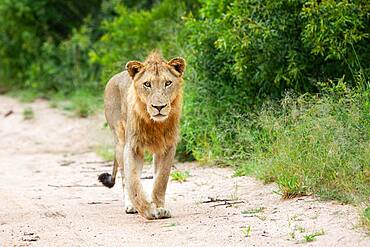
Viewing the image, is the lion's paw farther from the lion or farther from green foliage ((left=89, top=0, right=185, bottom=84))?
green foliage ((left=89, top=0, right=185, bottom=84))

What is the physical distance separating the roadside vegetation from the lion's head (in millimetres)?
1190

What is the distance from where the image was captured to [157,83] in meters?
7.49

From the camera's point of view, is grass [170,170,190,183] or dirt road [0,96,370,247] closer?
dirt road [0,96,370,247]

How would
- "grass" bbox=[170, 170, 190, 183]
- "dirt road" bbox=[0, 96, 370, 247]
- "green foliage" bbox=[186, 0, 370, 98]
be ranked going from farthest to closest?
"grass" bbox=[170, 170, 190, 183]
"green foliage" bbox=[186, 0, 370, 98]
"dirt road" bbox=[0, 96, 370, 247]

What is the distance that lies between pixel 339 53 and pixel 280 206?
233 cm

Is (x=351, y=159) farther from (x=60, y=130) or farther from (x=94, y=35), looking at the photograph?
(x=94, y=35)

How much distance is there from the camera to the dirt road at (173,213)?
628 cm

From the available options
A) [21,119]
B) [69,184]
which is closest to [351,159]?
[69,184]

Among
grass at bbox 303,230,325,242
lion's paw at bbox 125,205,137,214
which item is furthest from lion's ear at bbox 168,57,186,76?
grass at bbox 303,230,325,242

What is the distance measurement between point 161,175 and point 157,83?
79 cm

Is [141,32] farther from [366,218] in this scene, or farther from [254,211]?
[366,218]

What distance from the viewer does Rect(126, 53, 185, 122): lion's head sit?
7391 millimetres

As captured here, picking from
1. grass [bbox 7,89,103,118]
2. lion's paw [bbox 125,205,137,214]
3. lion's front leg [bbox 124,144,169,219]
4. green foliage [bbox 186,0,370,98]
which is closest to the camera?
lion's front leg [bbox 124,144,169,219]

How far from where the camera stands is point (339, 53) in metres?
8.97
